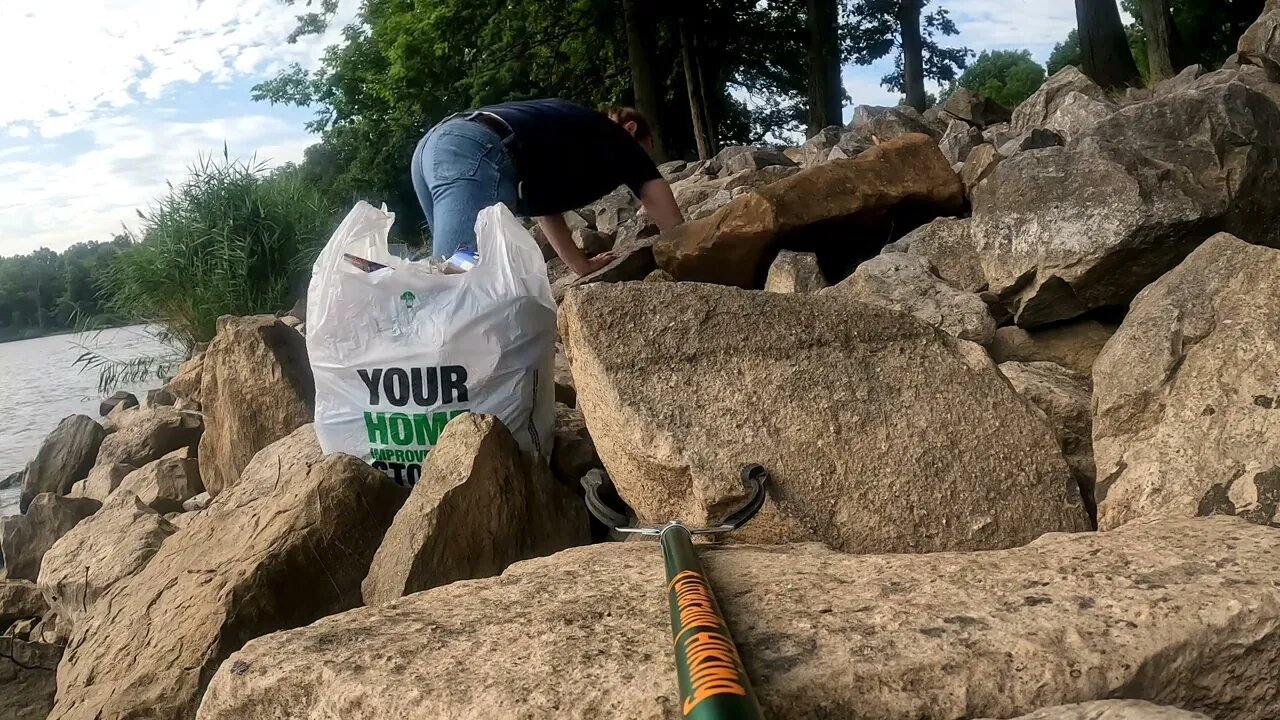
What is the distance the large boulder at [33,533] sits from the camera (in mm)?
3816

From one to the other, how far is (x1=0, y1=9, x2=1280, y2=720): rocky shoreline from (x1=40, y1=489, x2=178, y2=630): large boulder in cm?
1

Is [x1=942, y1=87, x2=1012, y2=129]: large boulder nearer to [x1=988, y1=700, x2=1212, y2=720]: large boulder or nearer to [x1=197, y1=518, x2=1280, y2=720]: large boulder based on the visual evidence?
[x1=197, y1=518, x2=1280, y2=720]: large boulder

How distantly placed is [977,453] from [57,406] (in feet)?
25.5

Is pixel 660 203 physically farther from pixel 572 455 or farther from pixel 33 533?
pixel 33 533

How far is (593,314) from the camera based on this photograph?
204 cm

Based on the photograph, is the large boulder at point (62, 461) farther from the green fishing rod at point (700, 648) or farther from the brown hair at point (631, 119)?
the green fishing rod at point (700, 648)

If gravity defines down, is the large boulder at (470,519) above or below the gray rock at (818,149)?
below

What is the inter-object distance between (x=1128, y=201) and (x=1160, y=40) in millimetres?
7481

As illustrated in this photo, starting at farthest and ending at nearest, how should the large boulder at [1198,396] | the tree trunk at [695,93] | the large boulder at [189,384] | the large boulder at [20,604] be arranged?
1. the tree trunk at [695,93]
2. the large boulder at [189,384]
3. the large boulder at [20,604]
4. the large boulder at [1198,396]

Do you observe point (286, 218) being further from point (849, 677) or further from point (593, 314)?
point (849, 677)

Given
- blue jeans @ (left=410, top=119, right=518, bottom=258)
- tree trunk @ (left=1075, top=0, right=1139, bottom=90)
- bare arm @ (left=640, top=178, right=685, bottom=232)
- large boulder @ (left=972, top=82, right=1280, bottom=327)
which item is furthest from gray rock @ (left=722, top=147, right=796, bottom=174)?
tree trunk @ (left=1075, top=0, right=1139, bottom=90)

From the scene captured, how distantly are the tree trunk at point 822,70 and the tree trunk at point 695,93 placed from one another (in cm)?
137

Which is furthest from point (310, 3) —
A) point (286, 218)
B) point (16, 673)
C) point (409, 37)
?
point (16, 673)

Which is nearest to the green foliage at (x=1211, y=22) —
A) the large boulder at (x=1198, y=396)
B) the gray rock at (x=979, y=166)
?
the gray rock at (x=979, y=166)
